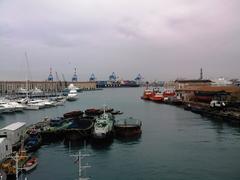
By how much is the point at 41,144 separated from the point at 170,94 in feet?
185

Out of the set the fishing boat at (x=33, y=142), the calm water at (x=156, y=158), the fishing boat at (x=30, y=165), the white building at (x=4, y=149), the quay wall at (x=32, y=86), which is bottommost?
the calm water at (x=156, y=158)

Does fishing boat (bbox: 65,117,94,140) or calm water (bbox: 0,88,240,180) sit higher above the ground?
fishing boat (bbox: 65,117,94,140)

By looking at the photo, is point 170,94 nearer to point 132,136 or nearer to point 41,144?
point 132,136

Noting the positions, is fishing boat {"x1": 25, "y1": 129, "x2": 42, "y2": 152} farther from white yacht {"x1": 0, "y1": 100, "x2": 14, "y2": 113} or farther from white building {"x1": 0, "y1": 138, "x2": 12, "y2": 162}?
white yacht {"x1": 0, "y1": 100, "x2": 14, "y2": 113}

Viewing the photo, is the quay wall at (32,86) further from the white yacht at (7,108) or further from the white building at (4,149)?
the white building at (4,149)

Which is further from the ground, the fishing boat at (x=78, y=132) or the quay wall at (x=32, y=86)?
the quay wall at (x=32, y=86)

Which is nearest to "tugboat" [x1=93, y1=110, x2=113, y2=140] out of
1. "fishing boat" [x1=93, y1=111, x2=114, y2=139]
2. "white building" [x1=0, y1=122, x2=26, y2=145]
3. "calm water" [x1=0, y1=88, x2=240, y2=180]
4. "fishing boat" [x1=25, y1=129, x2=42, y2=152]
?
"fishing boat" [x1=93, y1=111, x2=114, y2=139]

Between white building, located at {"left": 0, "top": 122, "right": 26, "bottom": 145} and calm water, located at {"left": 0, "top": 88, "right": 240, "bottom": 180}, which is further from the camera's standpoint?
white building, located at {"left": 0, "top": 122, "right": 26, "bottom": 145}

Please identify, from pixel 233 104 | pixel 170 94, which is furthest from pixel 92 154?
pixel 170 94

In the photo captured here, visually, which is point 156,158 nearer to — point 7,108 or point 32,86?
point 7,108

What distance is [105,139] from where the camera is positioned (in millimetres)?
25078

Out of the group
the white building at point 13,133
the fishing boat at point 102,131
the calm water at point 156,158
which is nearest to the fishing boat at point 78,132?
the fishing boat at point 102,131

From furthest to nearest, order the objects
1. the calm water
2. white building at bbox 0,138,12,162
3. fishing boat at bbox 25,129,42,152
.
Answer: fishing boat at bbox 25,129,42,152 → white building at bbox 0,138,12,162 → the calm water

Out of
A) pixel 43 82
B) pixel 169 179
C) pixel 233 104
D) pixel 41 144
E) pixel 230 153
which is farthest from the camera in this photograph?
pixel 43 82
